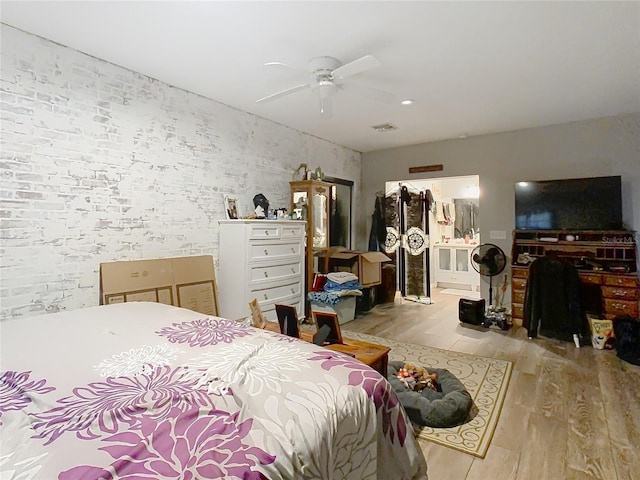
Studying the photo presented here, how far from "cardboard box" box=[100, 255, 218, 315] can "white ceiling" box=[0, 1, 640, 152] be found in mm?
1658

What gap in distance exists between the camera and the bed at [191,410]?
2.31ft

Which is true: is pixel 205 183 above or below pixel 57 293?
above

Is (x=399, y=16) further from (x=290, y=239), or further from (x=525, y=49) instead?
(x=290, y=239)

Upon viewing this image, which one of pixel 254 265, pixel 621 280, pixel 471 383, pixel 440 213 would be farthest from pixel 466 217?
pixel 254 265

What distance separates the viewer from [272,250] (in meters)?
3.69

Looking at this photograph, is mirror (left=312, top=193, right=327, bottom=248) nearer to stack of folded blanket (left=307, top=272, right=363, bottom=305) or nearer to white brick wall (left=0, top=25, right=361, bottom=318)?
stack of folded blanket (left=307, top=272, right=363, bottom=305)

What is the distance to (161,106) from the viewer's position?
304 cm

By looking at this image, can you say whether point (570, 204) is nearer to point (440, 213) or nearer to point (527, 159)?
point (527, 159)

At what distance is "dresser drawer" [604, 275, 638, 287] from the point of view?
3.41 meters

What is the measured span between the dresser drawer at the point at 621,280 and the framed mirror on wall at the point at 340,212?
3309 mm

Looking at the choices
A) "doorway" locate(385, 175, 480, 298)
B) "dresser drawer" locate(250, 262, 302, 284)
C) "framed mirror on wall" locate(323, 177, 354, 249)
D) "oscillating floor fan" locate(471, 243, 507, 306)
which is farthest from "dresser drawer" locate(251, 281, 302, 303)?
"doorway" locate(385, 175, 480, 298)

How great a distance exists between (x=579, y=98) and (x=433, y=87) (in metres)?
1.56

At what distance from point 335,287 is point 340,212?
171 centimetres

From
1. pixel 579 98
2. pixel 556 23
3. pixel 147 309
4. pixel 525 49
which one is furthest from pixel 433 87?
pixel 147 309
